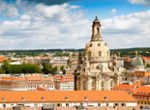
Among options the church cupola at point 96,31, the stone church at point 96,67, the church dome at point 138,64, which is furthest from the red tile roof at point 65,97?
the church dome at point 138,64

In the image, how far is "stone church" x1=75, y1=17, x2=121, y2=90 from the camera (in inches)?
3273

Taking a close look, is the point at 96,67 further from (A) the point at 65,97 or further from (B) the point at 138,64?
(B) the point at 138,64

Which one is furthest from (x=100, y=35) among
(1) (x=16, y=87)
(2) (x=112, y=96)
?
(1) (x=16, y=87)

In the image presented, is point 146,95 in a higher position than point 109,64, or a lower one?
lower

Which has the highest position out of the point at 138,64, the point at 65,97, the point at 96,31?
the point at 96,31

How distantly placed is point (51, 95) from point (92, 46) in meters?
23.1

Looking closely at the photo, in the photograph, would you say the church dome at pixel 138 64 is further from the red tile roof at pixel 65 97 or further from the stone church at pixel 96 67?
the red tile roof at pixel 65 97

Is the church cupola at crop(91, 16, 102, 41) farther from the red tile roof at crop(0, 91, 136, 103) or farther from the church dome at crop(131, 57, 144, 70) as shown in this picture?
the church dome at crop(131, 57, 144, 70)

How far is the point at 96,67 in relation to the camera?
277ft

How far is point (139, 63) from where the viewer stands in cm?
15725

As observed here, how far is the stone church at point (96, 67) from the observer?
83.1 m

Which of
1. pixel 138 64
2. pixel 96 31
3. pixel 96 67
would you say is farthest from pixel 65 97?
pixel 138 64

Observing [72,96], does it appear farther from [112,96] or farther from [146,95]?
[146,95]

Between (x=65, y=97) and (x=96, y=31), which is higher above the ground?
(x=96, y=31)
